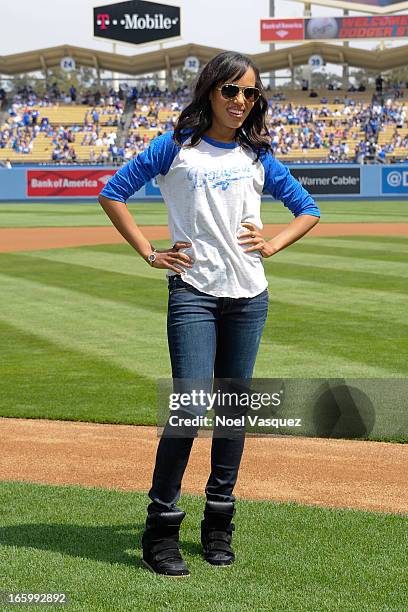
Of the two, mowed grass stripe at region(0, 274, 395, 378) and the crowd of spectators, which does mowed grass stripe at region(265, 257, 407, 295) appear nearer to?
mowed grass stripe at region(0, 274, 395, 378)

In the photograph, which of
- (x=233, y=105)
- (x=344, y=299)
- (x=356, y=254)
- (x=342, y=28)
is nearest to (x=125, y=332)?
(x=344, y=299)

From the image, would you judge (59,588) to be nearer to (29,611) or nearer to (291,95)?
(29,611)

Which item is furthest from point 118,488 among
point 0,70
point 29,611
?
point 0,70

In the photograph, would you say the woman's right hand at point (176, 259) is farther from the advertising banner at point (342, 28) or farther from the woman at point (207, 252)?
the advertising banner at point (342, 28)

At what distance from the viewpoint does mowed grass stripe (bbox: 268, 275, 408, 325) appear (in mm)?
12484

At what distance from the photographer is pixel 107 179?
142ft

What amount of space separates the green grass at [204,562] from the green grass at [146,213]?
25.2 meters

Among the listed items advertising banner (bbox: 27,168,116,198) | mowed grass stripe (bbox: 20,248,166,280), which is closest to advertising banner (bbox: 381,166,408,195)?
advertising banner (bbox: 27,168,116,198)

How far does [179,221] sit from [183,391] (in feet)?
2.28

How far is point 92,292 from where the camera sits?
48.9ft

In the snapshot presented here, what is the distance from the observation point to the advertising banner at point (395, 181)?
1713 inches

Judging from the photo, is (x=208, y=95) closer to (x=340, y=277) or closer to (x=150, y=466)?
(x=150, y=466)

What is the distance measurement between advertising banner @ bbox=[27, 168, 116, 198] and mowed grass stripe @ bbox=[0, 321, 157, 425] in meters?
33.5

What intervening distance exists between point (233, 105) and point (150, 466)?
2716mm
